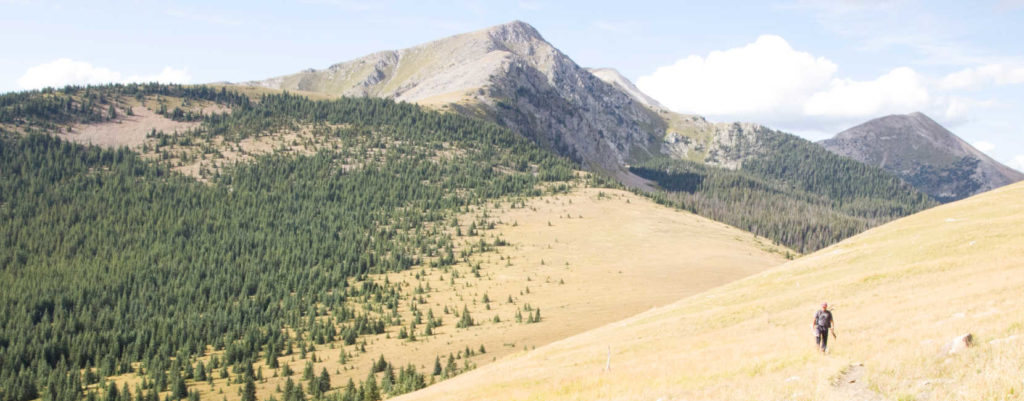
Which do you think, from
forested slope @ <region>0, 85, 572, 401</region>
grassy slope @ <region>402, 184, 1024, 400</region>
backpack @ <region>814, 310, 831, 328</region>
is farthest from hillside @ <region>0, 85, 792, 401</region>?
backpack @ <region>814, 310, 831, 328</region>

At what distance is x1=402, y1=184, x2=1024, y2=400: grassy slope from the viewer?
19.0 m

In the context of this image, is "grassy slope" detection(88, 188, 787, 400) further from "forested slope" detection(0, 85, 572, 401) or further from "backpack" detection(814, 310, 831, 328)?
"backpack" detection(814, 310, 831, 328)

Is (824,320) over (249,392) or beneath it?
over

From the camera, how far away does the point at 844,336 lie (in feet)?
95.3

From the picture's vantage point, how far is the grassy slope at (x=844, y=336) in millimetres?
19031

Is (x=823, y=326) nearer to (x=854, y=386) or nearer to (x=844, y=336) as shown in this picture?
(x=844, y=336)

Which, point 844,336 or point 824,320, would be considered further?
point 844,336

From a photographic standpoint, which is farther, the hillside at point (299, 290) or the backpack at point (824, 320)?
the hillside at point (299, 290)

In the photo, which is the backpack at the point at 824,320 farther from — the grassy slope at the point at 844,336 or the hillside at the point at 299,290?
the hillside at the point at 299,290

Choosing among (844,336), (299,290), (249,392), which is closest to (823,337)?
(844,336)

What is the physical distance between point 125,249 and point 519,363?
168 meters

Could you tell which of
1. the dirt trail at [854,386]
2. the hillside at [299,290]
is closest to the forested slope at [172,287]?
the hillside at [299,290]

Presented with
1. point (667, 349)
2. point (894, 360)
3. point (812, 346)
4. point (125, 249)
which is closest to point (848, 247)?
point (667, 349)

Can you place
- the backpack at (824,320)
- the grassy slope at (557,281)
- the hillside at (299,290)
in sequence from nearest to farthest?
the backpack at (824,320) → the grassy slope at (557,281) → the hillside at (299,290)
